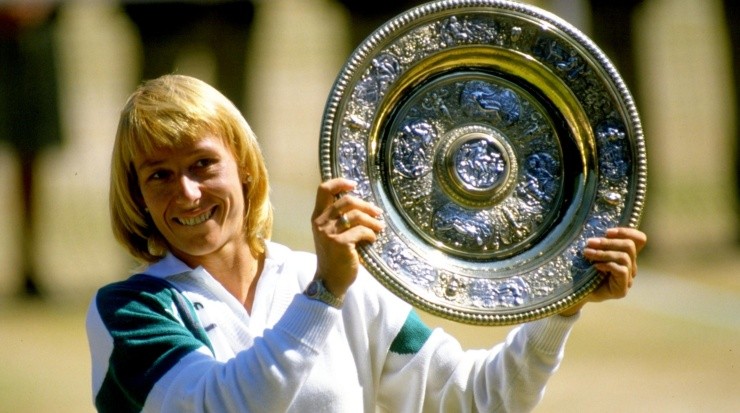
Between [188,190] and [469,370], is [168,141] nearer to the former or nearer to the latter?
[188,190]

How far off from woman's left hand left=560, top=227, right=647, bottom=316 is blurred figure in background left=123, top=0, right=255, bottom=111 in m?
8.81

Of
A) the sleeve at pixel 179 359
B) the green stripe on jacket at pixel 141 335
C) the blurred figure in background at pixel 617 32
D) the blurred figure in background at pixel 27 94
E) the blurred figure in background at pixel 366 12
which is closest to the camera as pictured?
the sleeve at pixel 179 359

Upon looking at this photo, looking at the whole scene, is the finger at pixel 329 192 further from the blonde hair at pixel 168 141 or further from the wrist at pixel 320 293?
the blonde hair at pixel 168 141

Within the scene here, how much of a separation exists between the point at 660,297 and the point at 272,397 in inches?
277

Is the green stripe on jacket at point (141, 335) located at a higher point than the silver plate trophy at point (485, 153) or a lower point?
lower

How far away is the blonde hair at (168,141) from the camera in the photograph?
3.07m

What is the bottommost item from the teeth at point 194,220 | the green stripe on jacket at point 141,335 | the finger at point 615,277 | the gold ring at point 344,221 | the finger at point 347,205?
the green stripe on jacket at point 141,335

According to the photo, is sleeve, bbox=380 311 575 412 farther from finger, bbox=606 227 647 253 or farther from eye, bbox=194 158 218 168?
eye, bbox=194 158 218 168

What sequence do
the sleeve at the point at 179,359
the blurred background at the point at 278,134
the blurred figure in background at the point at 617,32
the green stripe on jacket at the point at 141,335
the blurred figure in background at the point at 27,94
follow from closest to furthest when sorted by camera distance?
the sleeve at the point at 179,359
the green stripe on jacket at the point at 141,335
the blurred background at the point at 278,134
the blurred figure in background at the point at 27,94
the blurred figure in background at the point at 617,32

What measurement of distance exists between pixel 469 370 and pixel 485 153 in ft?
1.51

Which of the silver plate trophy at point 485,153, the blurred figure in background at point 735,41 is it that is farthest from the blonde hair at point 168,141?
the blurred figure in background at point 735,41

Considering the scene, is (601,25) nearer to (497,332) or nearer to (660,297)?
(660,297)

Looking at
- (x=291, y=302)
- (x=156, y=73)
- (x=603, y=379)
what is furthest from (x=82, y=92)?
(x=291, y=302)

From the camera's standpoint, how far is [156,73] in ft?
38.0
